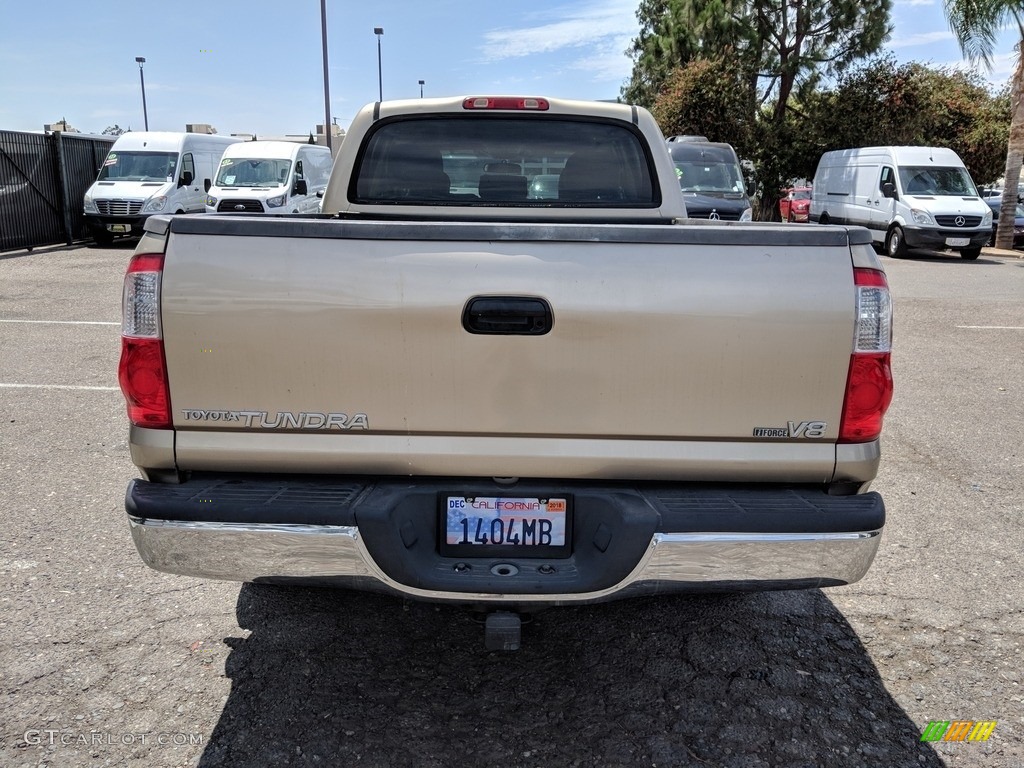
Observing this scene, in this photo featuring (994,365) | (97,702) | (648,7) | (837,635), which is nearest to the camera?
(97,702)

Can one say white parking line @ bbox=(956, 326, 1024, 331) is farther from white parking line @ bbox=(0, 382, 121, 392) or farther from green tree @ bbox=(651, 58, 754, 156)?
green tree @ bbox=(651, 58, 754, 156)

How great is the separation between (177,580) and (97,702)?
0.97 meters

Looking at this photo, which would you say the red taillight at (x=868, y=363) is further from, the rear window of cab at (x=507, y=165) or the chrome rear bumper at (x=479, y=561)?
the rear window of cab at (x=507, y=165)

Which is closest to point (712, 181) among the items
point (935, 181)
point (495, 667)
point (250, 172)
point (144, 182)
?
point (935, 181)

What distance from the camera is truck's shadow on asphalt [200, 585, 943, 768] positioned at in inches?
109

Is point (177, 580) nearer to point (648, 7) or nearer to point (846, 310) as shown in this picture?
point (846, 310)

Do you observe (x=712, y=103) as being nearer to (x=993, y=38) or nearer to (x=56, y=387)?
(x=993, y=38)

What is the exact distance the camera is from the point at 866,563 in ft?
8.89

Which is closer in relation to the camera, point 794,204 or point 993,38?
point 993,38

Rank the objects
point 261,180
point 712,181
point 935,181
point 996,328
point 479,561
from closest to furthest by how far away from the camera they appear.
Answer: point 479,561, point 996,328, point 712,181, point 935,181, point 261,180

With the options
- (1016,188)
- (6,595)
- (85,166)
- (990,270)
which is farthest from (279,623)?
(1016,188)

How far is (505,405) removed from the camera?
2652mm

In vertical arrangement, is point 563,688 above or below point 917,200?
below

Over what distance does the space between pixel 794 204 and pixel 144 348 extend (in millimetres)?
32909
